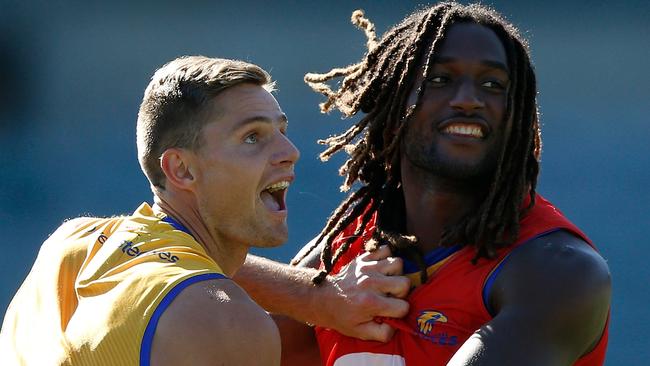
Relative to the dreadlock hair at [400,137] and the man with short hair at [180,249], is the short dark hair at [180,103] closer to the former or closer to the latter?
the man with short hair at [180,249]

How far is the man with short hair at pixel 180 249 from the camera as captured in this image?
8.47ft

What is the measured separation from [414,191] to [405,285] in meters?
0.35

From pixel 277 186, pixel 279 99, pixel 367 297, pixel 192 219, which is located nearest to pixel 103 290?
pixel 192 219

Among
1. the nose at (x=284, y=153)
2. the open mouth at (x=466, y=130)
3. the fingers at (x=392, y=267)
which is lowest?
the fingers at (x=392, y=267)

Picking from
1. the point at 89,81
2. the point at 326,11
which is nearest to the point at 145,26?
the point at 89,81

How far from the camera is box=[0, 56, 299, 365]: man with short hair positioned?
258 cm

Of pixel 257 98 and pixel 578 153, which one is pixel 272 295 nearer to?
pixel 257 98

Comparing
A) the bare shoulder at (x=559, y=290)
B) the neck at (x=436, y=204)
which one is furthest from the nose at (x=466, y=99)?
the bare shoulder at (x=559, y=290)

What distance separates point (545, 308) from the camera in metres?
2.91

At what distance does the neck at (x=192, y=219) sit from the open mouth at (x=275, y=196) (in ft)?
0.52

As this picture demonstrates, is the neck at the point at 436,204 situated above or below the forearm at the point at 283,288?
above

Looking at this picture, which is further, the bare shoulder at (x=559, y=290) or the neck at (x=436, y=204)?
the neck at (x=436, y=204)

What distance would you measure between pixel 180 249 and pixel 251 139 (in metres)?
0.56

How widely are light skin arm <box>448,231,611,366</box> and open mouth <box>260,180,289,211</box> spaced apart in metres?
0.70
